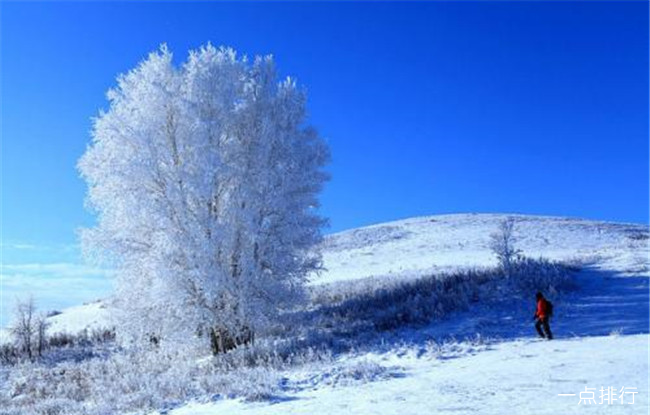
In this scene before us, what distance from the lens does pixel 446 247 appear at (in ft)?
173

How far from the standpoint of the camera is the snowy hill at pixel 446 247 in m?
38.6

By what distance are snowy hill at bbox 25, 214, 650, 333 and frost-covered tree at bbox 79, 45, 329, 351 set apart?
11967 millimetres

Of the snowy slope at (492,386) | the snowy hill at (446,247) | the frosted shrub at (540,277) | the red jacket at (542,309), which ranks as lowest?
the snowy slope at (492,386)

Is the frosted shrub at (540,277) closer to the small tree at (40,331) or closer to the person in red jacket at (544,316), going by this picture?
the person in red jacket at (544,316)

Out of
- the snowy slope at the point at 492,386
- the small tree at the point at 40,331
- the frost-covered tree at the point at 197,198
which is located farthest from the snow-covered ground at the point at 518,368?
the small tree at the point at 40,331

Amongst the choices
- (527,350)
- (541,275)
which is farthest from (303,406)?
(541,275)

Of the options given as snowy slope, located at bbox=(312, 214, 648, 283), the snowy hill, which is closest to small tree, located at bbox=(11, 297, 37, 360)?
the snowy hill

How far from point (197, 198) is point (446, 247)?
3752 cm

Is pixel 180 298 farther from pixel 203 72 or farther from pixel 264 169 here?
pixel 203 72

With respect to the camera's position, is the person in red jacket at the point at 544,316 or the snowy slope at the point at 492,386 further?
the person in red jacket at the point at 544,316

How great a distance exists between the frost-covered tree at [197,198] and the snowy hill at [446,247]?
11967mm

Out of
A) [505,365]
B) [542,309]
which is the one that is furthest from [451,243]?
[505,365]

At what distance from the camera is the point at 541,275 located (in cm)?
2547

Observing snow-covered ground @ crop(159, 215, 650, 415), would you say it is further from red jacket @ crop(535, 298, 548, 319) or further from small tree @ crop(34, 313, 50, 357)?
small tree @ crop(34, 313, 50, 357)
